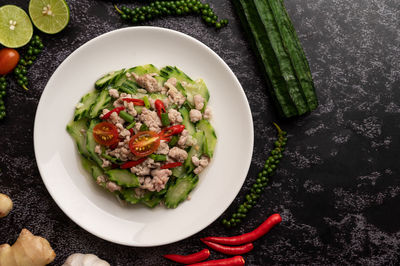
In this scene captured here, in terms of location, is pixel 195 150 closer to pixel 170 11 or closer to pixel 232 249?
pixel 232 249

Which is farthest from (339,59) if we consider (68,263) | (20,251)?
(20,251)

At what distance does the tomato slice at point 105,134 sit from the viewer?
3.57m

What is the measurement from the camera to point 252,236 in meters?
4.13

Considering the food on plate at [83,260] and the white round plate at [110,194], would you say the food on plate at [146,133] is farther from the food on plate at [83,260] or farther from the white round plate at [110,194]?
the food on plate at [83,260]

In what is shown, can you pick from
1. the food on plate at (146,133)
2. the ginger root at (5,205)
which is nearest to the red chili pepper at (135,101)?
the food on plate at (146,133)

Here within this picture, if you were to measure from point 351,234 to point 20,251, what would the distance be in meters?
3.61

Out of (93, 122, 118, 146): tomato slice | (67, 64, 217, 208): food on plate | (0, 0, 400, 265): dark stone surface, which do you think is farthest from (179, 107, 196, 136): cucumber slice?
(0, 0, 400, 265): dark stone surface

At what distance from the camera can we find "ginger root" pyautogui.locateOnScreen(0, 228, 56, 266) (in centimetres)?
374

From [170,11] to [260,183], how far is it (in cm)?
217

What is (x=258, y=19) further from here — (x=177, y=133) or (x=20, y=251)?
(x=20, y=251)

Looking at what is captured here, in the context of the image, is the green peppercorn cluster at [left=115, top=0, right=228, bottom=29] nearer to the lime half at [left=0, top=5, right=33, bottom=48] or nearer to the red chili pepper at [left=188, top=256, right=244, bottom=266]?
the lime half at [left=0, top=5, right=33, bottom=48]

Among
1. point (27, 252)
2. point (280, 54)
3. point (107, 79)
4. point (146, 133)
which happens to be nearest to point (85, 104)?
point (107, 79)

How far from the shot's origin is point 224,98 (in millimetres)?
3889

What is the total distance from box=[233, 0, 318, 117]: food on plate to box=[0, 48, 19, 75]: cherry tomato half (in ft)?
8.17
